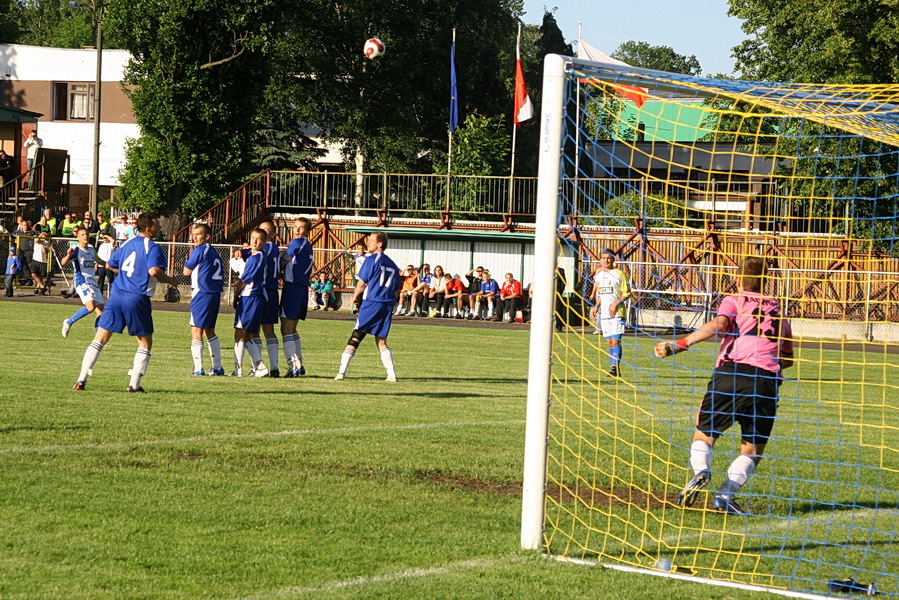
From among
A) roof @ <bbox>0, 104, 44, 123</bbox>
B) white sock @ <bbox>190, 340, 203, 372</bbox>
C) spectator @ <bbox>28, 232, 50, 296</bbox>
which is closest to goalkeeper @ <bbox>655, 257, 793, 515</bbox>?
white sock @ <bbox>190, 340, 203, 372</bbox>

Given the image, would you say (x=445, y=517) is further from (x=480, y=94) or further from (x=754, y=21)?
(x=480, y=94)

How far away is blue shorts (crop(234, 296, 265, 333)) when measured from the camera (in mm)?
14312

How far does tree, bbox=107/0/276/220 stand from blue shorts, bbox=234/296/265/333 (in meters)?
25.0

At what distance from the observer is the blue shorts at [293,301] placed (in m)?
14.9

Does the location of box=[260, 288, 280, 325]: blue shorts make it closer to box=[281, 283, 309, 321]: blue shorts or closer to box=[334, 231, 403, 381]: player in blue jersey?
box=[281, 283, 309, 321]: blue shorts

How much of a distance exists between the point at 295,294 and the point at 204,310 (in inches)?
51.5

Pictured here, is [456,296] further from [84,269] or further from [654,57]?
[654,57]

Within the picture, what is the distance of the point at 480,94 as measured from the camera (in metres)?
56.8

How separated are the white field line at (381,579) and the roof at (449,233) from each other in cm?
2933

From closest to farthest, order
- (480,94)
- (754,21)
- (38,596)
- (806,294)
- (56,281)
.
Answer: (38,596)
(806,294)
(56,281)
(754,21)
(480,94)

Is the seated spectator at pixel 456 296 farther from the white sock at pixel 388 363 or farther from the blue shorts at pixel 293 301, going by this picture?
the white sock at pixel 388 363

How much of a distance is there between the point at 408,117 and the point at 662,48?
275 ft

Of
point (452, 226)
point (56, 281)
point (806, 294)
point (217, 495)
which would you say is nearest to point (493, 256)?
point (452, 226)

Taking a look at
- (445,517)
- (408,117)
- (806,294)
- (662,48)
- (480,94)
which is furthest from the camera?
(662,48)
